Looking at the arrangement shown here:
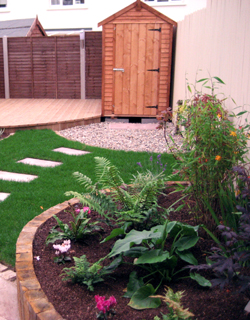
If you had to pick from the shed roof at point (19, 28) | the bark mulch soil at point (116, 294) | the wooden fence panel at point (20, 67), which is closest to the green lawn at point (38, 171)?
the bark mulch soil at point (116, 294)

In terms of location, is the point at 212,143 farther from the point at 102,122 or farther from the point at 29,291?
the point at 102,122

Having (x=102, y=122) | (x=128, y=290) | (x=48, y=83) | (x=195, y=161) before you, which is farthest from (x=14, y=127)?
(x=128, y=290)

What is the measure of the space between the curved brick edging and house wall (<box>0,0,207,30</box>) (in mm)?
14968

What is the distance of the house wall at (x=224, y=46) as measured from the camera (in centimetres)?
301

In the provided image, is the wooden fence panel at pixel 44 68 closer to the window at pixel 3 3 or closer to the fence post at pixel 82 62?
the fence post at pixel 82 62

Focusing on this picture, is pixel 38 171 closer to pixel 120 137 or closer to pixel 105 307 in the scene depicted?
pixel 120 137

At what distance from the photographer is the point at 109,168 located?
2.60 m

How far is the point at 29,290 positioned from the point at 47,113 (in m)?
6.87

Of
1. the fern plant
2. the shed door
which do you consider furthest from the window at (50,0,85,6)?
the fern plant

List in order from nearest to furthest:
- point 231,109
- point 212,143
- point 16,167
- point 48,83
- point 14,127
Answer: point 212,143, point 231,109, point 16,167, point 14,127, point 48,83

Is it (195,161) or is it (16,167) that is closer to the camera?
(195,161)

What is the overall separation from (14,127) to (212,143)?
206 inches

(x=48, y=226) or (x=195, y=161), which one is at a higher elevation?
(x=195, y=161)

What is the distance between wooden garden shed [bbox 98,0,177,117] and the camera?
25.6 feet
